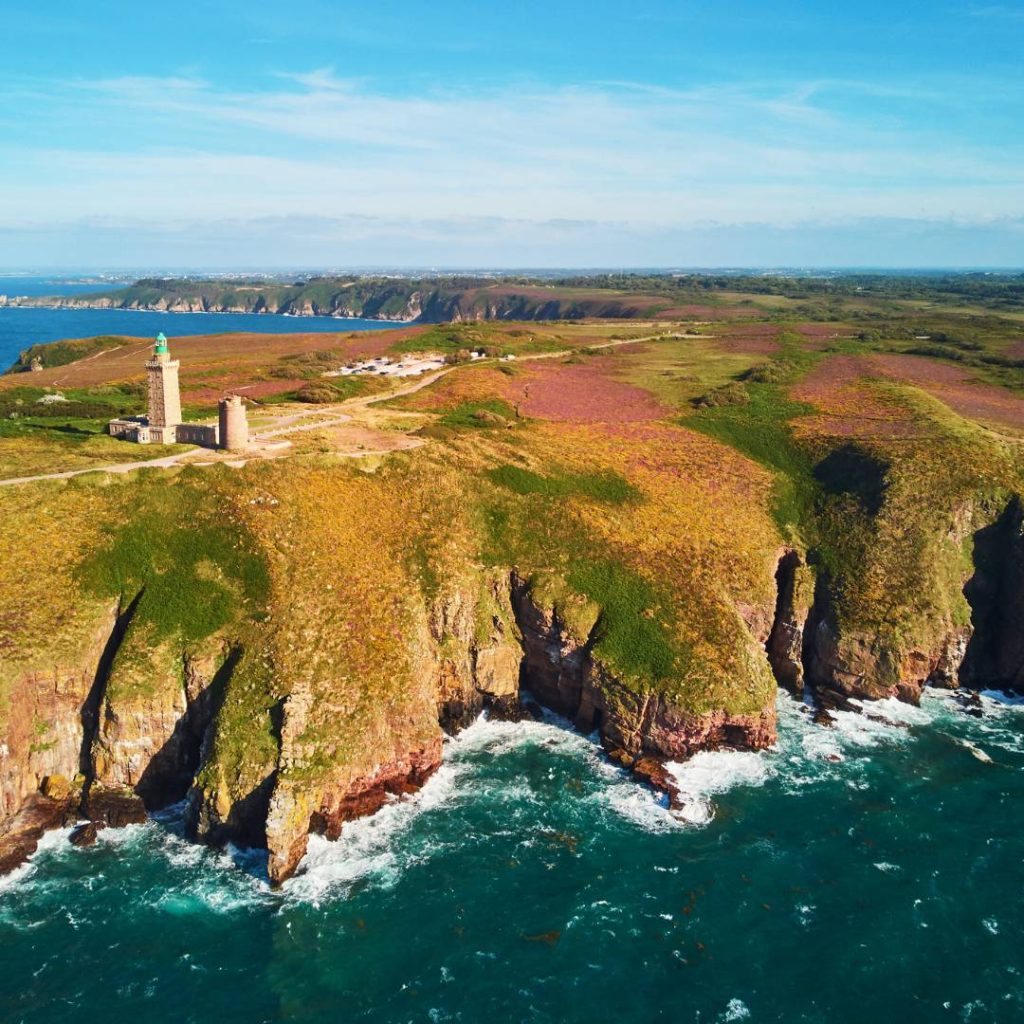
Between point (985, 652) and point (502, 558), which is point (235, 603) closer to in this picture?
point (502, 558)

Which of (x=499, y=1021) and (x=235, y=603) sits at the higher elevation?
(x=235, y=603)

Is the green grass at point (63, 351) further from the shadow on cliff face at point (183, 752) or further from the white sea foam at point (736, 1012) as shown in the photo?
the white sea foam at point (736, 1012)

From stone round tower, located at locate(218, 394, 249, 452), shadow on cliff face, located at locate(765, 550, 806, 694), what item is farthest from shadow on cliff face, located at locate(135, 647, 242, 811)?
shadow on cliff face, located at locate(765, 550, 806, 694)

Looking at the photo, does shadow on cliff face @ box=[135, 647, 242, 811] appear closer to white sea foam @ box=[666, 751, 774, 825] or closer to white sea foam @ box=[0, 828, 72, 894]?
white sea foam @ box=[0, 828, 72, 894]

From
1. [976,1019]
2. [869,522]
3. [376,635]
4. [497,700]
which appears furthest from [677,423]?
[976,1019]

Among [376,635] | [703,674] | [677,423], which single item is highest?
[677,423]

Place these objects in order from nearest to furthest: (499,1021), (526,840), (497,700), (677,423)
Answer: (499,1021) → (526,840) → (497,700) → (677,423)

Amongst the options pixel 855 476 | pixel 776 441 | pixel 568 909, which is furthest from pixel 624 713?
pixel 776 441
